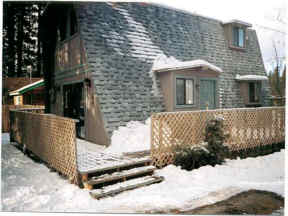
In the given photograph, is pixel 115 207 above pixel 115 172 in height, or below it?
below

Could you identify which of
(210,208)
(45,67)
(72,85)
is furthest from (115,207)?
(45,67)

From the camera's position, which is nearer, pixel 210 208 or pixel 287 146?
pixel 210 208

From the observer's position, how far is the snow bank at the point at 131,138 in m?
5.96

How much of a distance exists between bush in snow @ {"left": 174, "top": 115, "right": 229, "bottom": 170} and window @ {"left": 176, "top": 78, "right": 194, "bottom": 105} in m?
2.22

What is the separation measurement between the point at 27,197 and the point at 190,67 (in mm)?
5434

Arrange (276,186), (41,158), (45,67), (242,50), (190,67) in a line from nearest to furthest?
(276,186), (41,158), (190,67), (45,67), (242,50)

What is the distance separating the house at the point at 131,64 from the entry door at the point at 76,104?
0.10 ft

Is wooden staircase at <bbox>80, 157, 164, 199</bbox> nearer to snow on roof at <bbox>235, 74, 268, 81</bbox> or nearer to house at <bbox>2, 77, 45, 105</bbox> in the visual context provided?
snow on roof at <bbox>235, 74, 268, 81</bbox>

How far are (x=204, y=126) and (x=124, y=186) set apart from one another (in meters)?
2.56

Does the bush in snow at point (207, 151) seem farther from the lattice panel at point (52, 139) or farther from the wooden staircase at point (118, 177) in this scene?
the lattice panel at point (52, 139)

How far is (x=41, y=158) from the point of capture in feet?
19.2

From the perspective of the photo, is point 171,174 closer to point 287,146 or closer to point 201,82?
point 287,146

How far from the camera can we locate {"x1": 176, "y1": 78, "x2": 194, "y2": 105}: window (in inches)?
298

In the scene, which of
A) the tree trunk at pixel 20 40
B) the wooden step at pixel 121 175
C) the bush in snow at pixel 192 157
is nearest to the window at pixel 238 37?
the bush in snow at pixel 192 157
